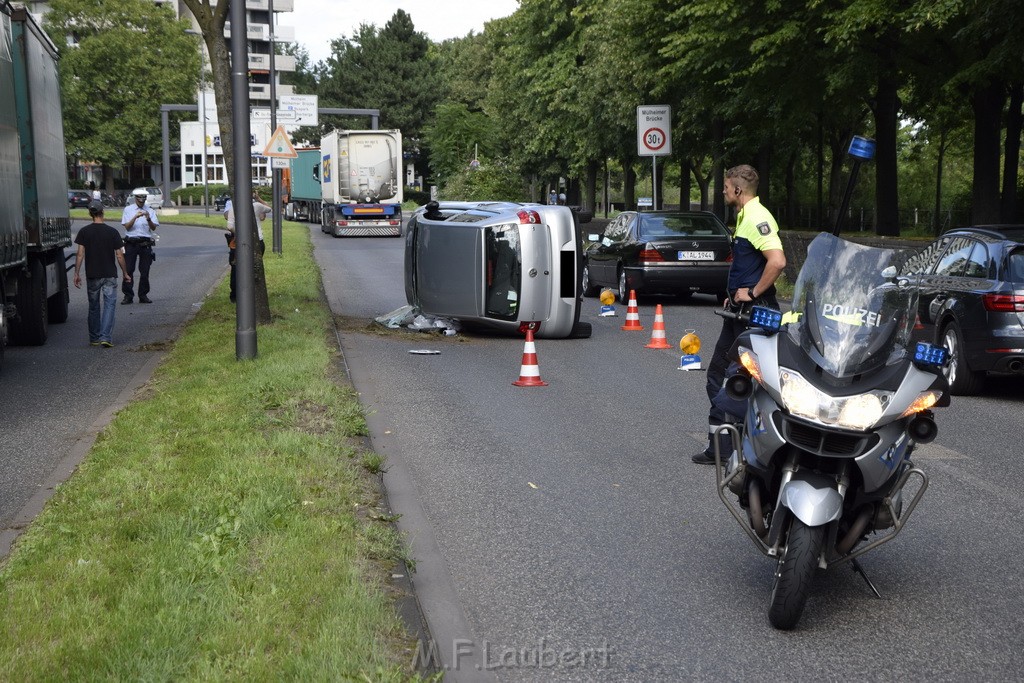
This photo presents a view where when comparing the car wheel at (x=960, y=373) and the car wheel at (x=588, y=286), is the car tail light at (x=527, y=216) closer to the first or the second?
the car wheel at (x=960, y=373)

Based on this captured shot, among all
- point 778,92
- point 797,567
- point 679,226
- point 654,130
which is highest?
point 778,92

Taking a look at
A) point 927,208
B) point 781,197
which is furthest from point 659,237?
point 781,197

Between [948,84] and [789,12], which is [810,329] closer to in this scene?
[948,84]

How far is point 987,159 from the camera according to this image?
75.9ft

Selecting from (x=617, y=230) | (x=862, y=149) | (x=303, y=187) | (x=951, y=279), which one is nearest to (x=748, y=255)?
(x=862, y=149)

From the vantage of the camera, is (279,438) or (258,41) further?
(258,41)

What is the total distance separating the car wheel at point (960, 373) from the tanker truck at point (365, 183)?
36859 mm

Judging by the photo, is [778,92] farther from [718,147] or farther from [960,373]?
[960,373]

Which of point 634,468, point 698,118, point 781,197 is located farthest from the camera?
point 781,197

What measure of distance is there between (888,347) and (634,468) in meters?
3.36

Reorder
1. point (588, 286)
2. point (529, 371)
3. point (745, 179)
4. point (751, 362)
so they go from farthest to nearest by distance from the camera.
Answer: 1. point (588, 286)
2. point (529, 371)
3. point (745, 179)
4. point (751, 362)

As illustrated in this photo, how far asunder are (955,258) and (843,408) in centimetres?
806

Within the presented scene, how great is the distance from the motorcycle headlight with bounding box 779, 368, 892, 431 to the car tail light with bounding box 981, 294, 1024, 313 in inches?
277

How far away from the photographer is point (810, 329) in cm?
536
